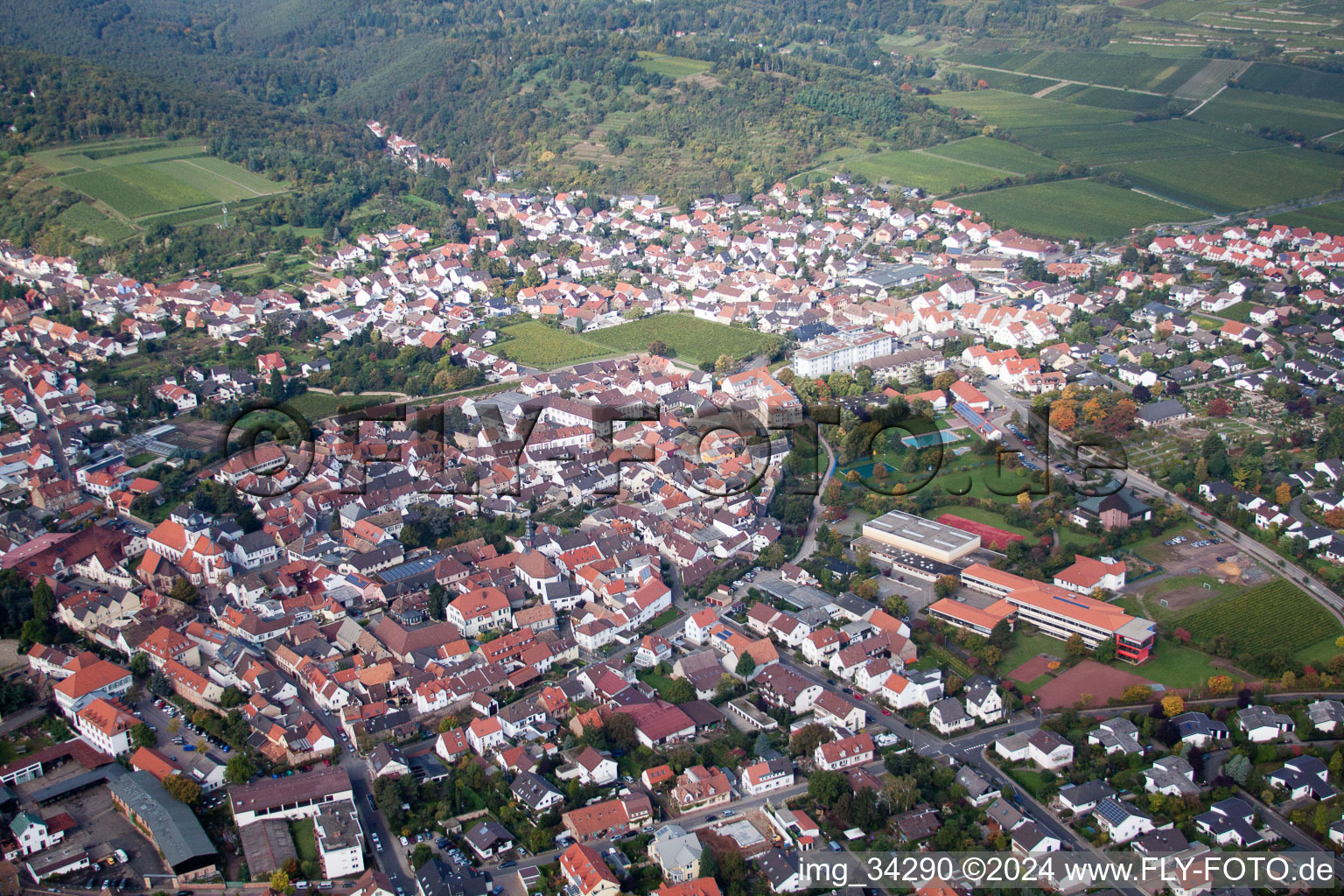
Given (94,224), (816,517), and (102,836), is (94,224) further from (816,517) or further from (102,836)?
(102,836)

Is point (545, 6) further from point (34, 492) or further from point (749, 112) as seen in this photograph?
point (34, 492)

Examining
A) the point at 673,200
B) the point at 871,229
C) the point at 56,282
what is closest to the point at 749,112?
the point at 673,200

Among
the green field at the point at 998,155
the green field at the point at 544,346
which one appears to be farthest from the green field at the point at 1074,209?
the green field at the point at 544,346

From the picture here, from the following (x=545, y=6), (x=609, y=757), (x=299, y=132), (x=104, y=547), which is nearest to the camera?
(x=609, y=757)

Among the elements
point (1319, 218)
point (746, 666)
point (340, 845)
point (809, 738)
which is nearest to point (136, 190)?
point (746, 666)

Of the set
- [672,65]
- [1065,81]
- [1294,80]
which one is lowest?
[1065,81]

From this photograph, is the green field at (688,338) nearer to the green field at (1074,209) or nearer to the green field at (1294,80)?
the green field at (1074,209)

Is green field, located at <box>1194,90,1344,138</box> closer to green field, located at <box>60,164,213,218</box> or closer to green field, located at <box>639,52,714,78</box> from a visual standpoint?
green field, located at <box>639,52,714,78</box>
